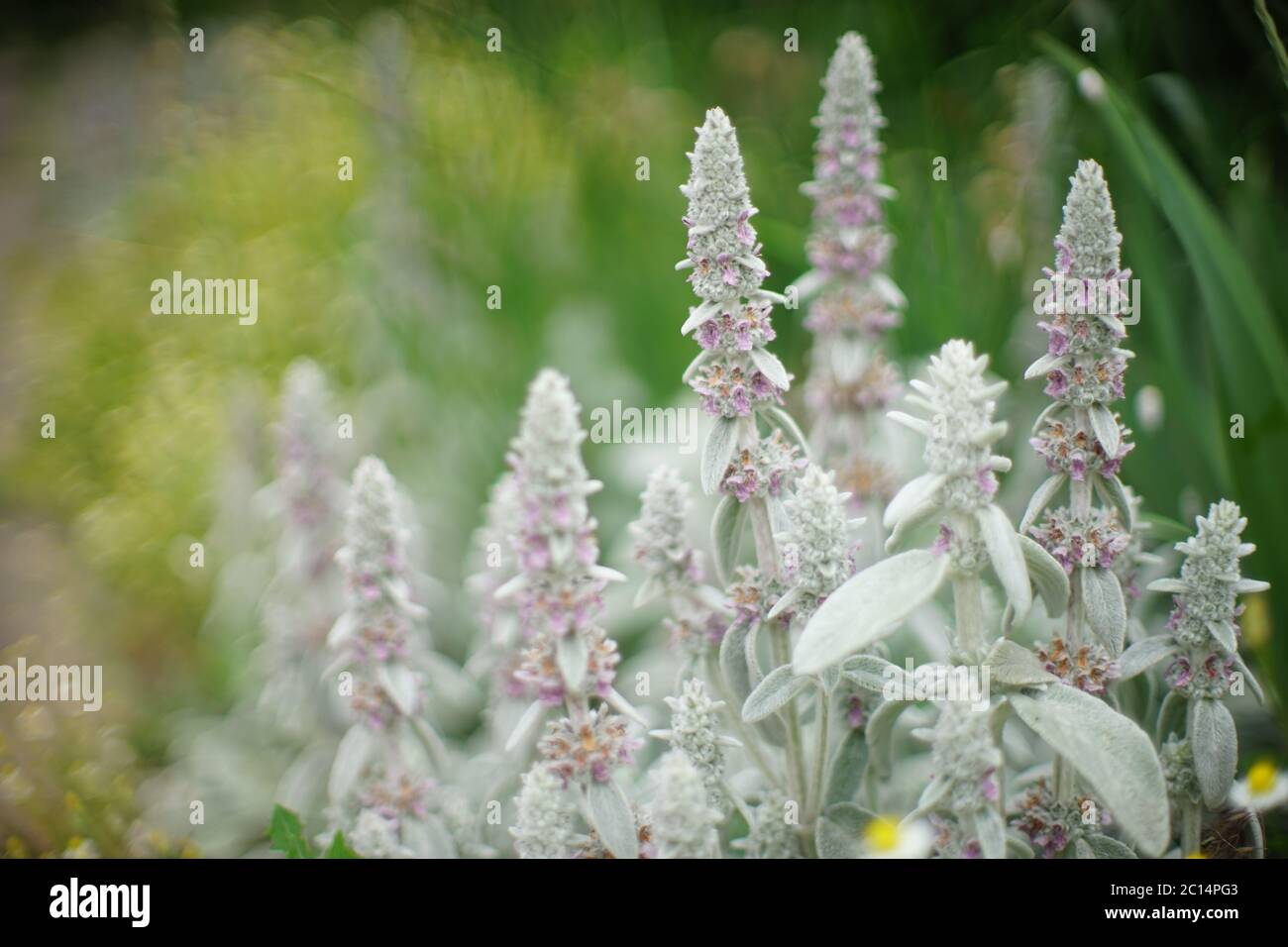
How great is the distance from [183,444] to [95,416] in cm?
15

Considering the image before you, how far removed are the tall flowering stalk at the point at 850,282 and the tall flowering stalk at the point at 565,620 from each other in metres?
0.53

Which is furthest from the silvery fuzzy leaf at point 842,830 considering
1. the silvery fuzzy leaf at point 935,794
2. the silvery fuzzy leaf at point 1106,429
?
the silvery fuzzy leaf at point 1106,429

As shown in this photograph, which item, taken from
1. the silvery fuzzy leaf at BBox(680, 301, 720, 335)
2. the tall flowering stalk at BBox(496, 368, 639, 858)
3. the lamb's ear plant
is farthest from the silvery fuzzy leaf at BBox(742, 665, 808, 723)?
the silvery fuzzy leaf at BBox(680, 301, 720, 335)

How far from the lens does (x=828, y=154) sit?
1.23 meters

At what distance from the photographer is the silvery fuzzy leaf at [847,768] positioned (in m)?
1.00

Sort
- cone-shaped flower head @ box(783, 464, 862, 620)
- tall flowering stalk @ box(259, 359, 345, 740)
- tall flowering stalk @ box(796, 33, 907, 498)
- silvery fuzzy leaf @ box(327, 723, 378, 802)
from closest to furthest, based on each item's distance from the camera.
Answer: cone-shaped flower head @ box(783, 464, 862, 620) → silvery fuzzy leaf @ box(327, 723, 378, 802) → tall flowering stalk @ box(796, 33, 907, 498) → tall flowering stalk @ box(259, 359, 345, 740)

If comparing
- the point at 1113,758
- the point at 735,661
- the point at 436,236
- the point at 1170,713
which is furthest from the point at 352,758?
the point at 436,236

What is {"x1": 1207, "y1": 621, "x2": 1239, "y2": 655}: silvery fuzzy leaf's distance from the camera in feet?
2.92

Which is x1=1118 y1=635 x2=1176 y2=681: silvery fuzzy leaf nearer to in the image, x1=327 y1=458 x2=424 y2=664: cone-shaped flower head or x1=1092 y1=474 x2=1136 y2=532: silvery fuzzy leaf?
x1=1092 y1=474 x2=1136 y2=532: silvery fuzzy leaf

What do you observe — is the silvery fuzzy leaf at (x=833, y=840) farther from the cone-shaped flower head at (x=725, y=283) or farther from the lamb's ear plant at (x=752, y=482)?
the cone-shaped flower head at (x=725, y=283)

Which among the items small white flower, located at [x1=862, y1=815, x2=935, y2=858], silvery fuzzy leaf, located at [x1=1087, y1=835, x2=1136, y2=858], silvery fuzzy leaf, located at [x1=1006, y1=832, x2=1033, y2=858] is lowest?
silvery fuzzy leaf, located at [x1=1087, y1=835, x2=1136, y2=858]

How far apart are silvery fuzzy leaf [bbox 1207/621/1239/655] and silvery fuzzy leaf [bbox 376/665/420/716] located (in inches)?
31.0

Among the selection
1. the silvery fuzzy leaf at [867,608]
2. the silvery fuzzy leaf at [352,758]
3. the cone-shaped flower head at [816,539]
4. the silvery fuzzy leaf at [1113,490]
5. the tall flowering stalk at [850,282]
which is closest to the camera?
the silvery fuzzy leaf at [867,608]

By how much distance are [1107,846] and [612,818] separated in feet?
1.64
